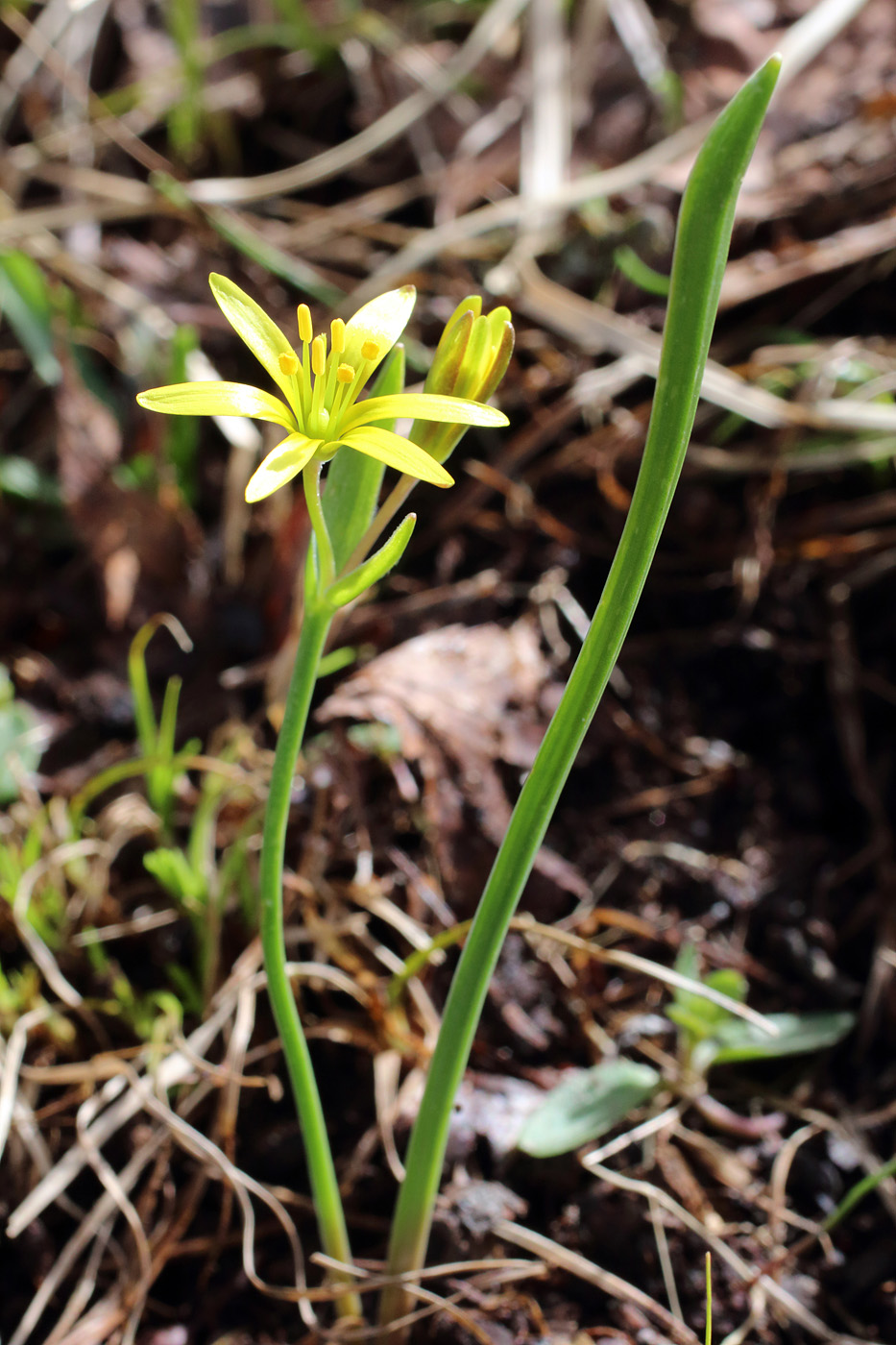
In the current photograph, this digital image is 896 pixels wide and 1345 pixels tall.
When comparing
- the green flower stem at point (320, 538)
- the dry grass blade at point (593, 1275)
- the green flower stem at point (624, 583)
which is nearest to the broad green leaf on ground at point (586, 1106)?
the dry grass blade at point (593, 1275)

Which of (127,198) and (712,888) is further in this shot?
(127,198)

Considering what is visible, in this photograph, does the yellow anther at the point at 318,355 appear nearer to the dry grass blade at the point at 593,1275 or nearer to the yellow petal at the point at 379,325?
the yellow petal at the point at 379,325

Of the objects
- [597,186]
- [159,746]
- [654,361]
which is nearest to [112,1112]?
[159,746]

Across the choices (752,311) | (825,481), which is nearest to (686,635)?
(825,481)

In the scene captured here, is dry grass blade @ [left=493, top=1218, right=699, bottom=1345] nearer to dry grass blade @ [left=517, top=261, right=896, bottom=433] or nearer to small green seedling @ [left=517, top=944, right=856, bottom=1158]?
small green seedling @ [left=517, top=944, right=856, bottom=1158]

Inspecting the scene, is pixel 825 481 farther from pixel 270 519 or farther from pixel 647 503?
pixel 647 503

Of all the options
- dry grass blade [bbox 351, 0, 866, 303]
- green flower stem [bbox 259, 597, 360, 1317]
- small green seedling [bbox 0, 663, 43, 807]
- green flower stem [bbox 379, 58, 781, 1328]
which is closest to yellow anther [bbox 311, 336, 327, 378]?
green flower stem [bbox 259, 597, 360, 1317]

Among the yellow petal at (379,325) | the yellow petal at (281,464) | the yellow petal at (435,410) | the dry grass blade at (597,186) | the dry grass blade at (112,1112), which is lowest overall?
the dry grass blade at (112,1112)
